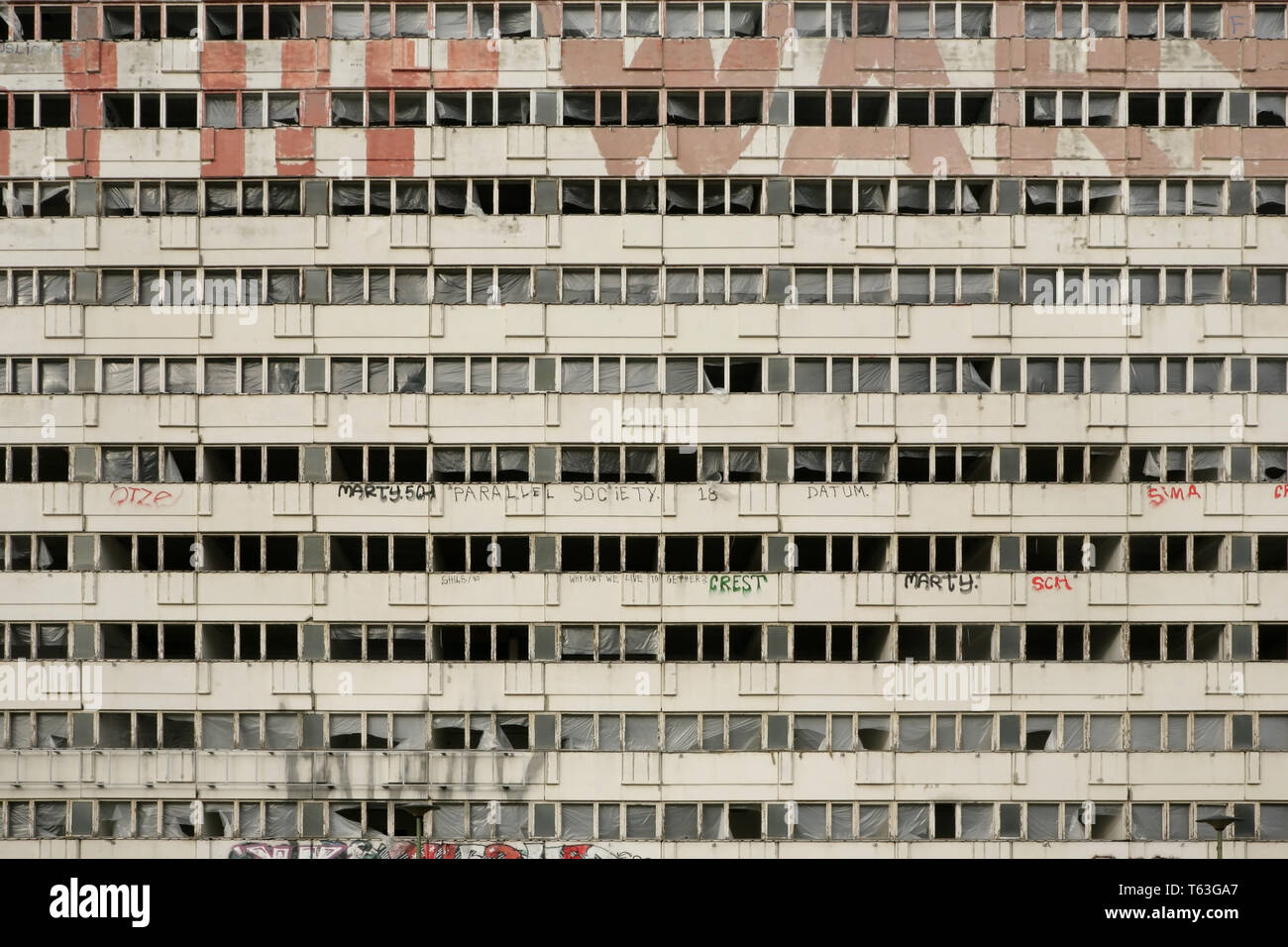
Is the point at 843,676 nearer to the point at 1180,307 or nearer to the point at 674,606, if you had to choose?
the point at 674,606

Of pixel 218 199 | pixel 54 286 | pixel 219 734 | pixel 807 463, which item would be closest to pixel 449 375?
pixel 218 199

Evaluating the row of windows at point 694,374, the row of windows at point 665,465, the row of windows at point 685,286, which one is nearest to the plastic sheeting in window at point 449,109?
the row of windows at point 685,286

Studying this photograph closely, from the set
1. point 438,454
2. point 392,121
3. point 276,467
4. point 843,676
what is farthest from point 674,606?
point 392,121

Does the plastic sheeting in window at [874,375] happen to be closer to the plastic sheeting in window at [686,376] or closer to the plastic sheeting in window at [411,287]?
the plastic sheeting in window at [686,376]

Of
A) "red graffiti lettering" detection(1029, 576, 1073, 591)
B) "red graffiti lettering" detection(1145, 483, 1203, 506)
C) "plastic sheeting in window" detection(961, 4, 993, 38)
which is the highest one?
"plastic sheeting in window" detection(961, 4, 993, 38)

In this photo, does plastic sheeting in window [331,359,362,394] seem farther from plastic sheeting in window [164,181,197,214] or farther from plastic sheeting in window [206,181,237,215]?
plastic sheeting in window [164,181,197,214]

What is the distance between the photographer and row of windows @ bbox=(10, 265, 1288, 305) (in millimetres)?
34875

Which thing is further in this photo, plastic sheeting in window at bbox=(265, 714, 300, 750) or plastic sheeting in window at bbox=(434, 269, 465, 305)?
plastic sheeting in window at bbox=(434, 269, 465, 305)

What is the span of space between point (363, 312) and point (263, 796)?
12.3m

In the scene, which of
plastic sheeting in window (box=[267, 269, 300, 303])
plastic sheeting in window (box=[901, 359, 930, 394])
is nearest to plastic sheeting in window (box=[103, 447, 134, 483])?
plastic sheeting in window (box=[267, 269, 300, 303])

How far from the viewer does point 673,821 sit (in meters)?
34.1

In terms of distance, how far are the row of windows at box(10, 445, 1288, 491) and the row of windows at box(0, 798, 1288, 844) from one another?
310 inches

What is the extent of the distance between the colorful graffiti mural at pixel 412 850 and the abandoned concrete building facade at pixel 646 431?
11cm

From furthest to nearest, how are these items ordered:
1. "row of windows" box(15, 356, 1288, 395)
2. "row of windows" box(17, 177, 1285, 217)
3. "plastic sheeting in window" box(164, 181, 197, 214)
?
"plastic sheeting in window" box(164, 181, 197, 214)
"row of windows" box(17, 177, 1285, 217)
"row of windows" box(15, 356, 1288, 395)
